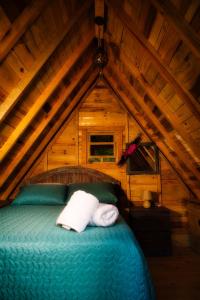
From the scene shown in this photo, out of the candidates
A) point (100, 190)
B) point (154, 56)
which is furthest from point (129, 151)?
point (154, 56)

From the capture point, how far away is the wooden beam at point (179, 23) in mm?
1482

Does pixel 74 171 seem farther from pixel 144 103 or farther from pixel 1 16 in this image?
pixel 1 16

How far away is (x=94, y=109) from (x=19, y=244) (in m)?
2.71

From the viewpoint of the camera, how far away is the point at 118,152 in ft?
12.0

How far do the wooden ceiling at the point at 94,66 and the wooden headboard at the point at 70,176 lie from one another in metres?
0.30

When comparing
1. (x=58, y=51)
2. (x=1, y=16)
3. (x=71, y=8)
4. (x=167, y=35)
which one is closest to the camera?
(x=1, y=16)

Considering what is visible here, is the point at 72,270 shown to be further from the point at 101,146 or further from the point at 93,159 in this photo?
the point at 101,146

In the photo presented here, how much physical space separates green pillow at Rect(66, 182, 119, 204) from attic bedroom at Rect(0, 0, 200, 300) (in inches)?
0.8

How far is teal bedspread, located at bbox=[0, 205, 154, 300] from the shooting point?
132cm

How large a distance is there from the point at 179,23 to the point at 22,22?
3.71 ft

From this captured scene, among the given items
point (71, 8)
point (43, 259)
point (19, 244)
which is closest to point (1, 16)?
point (71, 8)

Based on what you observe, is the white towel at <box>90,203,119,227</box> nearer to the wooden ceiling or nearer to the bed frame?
the wooden ceiling

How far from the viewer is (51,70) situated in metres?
2.50

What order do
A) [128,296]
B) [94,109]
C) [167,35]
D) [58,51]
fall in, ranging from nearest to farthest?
1. [128,296]
2. [167,35]
3. [58,51]
4. [94,109]
